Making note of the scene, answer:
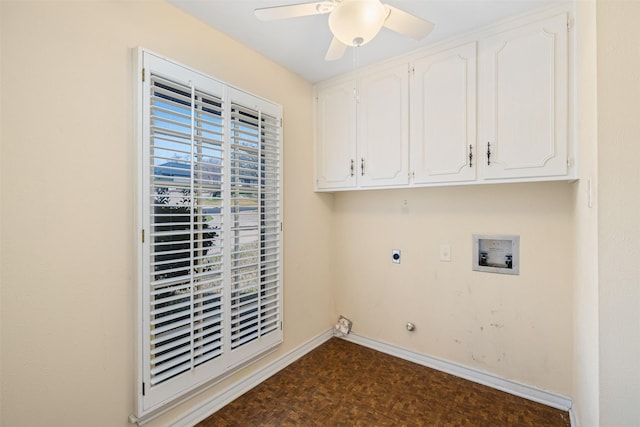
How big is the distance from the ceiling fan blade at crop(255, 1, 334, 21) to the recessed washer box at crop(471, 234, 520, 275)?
1.82 metres

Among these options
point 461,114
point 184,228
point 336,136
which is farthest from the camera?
point 336,136

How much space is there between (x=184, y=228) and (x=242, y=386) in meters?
1.21

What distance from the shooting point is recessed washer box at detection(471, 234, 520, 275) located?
2.06 meters

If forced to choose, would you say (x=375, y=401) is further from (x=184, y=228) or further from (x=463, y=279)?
(x=184, y=228)

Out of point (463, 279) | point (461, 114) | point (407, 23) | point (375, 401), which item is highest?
point (407, 23)

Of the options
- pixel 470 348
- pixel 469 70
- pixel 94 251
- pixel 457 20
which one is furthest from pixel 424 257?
pixel 94 251

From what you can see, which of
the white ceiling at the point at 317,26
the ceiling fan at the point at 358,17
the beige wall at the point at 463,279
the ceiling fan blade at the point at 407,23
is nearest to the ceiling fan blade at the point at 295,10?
the ceiling fan at the point at 358,17

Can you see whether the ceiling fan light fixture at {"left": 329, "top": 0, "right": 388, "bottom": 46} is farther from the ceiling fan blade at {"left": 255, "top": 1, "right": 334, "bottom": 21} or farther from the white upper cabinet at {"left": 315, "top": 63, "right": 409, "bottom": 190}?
the white upper cabinet at {"left": 315, "top": 63, "right": 409, "bottom": 190}

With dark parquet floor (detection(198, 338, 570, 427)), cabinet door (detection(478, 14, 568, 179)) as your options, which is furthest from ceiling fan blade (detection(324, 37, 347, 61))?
dark parquet floor (detection(198, 338, 570, 427))

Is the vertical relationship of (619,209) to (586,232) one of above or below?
above

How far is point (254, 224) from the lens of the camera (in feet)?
6.95

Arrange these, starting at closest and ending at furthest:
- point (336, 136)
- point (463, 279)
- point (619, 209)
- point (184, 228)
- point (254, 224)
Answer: point (619, 209)
point (184, 228)
point (254, 224)
point (463, 279)
point (336, 136)

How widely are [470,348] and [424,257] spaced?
0.74 metres

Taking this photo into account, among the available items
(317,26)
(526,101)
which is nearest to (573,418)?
(526,101)
